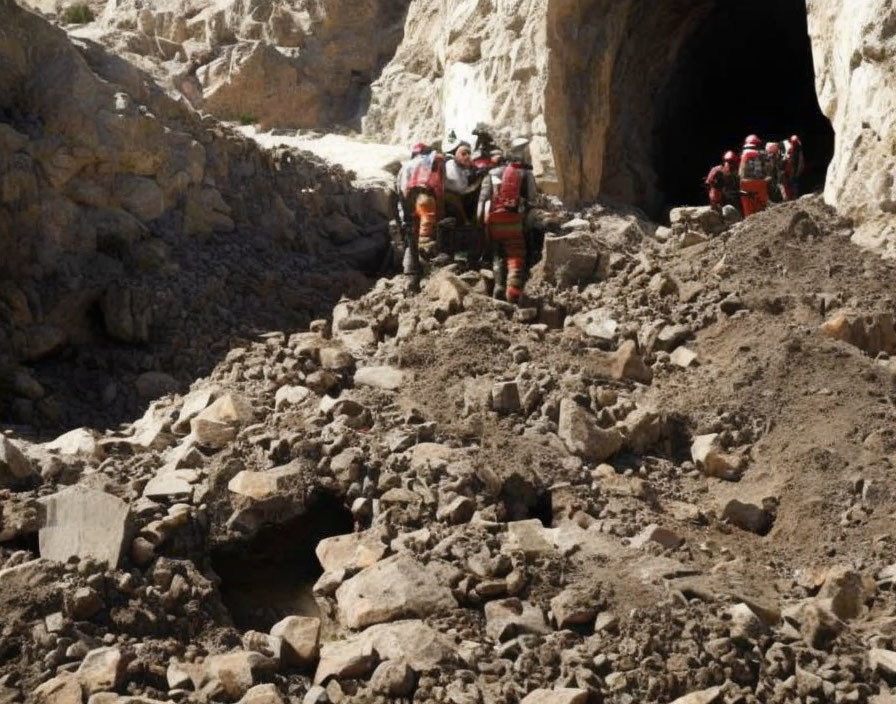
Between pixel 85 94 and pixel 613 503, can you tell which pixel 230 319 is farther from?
pixel 613 503

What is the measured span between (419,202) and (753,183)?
11.3ft

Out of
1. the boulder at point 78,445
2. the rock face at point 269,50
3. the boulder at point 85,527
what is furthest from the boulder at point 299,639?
the rock face at point 269,50

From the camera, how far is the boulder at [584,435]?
8.33m

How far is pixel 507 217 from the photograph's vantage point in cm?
1046

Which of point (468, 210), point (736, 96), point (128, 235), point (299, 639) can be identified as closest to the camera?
point (299, 639)

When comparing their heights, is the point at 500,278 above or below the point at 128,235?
below

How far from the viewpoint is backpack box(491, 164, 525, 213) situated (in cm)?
1048

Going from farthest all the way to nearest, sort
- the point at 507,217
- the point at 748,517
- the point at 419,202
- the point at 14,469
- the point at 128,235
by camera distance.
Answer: the point at 419,202 < the point at 507,217 < the point at 128,235 < the point at 748,517 < the point at 14,469

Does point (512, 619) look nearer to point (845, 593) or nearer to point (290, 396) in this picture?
point (845, 593)

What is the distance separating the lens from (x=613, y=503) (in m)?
7.80

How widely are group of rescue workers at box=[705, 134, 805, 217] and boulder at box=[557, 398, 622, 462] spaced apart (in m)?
Result: 4.25

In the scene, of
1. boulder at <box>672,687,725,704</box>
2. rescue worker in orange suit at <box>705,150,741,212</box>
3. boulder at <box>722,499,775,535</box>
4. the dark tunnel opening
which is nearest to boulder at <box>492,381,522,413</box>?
boulder at <box>722,499,775,535</box>

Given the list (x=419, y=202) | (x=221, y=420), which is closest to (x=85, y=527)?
(x=221, y=420)

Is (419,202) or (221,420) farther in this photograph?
(419,202)
